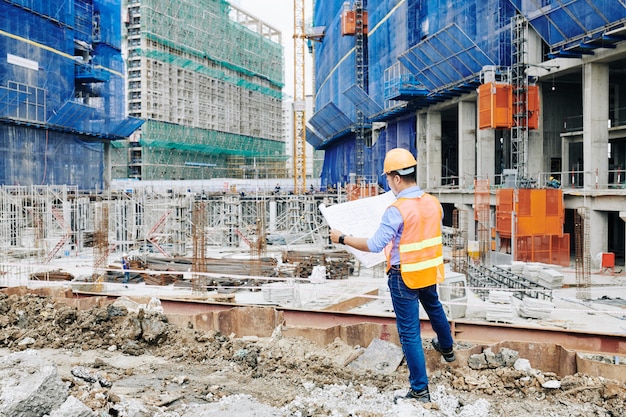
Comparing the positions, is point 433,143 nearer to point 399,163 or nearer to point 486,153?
point 486,153

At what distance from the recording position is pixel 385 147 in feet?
140

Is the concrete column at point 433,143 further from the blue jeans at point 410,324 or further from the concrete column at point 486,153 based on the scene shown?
the blue jeans at point 410,324

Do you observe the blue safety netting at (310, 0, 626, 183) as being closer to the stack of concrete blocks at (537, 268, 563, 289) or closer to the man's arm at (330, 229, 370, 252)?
the stack of concrete blocks at (537, 268, 563, 289)

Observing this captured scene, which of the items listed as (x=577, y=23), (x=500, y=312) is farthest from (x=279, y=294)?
(x=577, y=23)

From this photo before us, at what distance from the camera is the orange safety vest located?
14.6ft

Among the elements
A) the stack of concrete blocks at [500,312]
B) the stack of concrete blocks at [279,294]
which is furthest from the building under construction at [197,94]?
the stack of concrete blocks at [500,312]

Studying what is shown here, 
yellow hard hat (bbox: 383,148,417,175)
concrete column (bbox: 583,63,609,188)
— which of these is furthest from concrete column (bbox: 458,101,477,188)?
yellow hard hat (bbox: 383,148,417,175)

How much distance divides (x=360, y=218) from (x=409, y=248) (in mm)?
830

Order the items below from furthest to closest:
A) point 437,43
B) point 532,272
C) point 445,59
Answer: point 445,59, point 437,43, point 532,272

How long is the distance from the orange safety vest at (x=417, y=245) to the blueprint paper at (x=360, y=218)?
629 mm

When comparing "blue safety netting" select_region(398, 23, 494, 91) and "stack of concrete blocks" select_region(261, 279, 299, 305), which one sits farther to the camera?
"blue safety netting" select_region(398, 23, 494, 91)

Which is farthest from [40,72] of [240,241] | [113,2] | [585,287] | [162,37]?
[585,287]

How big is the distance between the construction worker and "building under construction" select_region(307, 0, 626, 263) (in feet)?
43.4

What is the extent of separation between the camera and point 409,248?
4.46 metres
